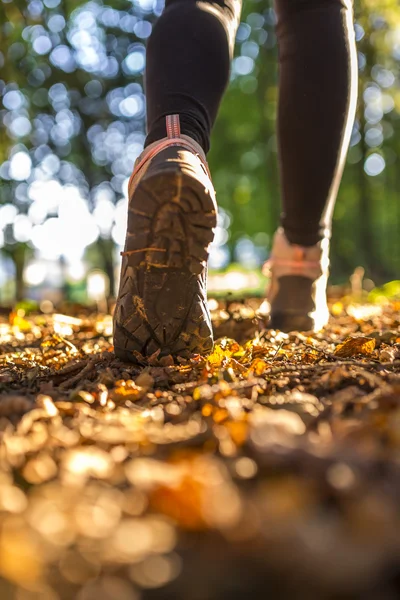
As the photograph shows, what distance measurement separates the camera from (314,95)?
1.83 metres

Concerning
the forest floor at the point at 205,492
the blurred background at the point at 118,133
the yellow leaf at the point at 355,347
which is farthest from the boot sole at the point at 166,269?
the blurred background at the point at 118,133

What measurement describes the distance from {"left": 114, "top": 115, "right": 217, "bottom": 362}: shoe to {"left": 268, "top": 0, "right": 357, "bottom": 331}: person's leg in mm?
477

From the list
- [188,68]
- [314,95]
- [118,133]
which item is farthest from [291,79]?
[118,133]

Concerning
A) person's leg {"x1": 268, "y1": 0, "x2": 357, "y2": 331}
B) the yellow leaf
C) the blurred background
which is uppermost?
the blurred background

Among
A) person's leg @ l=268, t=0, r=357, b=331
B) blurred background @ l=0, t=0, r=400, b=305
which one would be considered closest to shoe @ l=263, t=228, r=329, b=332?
person's leg @ l=268, t=0, r=357, b=331

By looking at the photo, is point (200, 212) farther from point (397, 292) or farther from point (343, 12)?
point (397, 292)

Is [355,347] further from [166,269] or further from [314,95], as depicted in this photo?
[314,95]

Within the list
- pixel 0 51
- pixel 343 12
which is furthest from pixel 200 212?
pixel 0 51

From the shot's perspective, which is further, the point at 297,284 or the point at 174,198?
the point at 297,284

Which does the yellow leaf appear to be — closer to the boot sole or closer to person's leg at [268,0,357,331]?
the boot sole

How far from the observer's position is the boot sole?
1.38 metres

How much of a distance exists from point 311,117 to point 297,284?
0.61 meters

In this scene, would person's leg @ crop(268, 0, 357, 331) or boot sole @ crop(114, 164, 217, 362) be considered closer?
boot sole @ crop(114, 164, 217, 362)

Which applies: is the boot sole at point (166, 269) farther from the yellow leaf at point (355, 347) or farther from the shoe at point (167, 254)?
the yellow leaf at point (355, 347)
